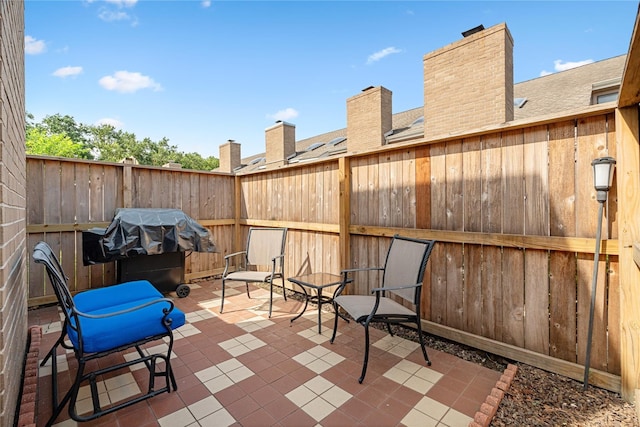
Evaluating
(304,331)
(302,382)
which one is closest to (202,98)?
(304,331)

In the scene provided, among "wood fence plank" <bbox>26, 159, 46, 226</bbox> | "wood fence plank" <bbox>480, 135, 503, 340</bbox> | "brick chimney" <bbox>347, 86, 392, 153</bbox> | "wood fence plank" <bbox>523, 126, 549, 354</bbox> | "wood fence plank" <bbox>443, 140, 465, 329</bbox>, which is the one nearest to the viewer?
"wood fence plank" <bbox>523, 126, 549, 354</bbox>

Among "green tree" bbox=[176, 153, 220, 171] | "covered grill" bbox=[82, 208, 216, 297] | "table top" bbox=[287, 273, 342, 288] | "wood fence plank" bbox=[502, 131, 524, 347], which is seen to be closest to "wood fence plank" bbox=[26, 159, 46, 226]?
"covered grill" bbox=[82, 208, 216, 297]

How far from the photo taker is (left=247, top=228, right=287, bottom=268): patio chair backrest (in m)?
4.07

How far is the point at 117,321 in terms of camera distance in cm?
188

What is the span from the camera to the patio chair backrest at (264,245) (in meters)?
4.07

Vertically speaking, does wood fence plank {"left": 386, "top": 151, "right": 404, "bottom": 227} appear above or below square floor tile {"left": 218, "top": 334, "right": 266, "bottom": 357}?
above

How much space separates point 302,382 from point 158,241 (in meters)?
2.74

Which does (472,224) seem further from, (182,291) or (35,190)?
(35,190)

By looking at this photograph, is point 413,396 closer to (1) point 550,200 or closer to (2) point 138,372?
(1) point 550,200

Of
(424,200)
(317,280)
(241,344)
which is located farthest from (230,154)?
(424,200)

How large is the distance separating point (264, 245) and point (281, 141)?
9712mm

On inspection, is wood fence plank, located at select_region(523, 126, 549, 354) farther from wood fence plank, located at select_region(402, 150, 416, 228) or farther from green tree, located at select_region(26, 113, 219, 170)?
green tree, located at select_region(26, 113, 219, 170)

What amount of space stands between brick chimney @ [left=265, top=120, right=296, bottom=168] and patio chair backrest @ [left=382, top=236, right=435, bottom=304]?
10655 millimetres

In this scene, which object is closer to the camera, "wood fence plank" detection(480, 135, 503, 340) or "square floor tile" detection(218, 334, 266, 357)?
"wood fence plank" detection(480, 135, 503, 340)
